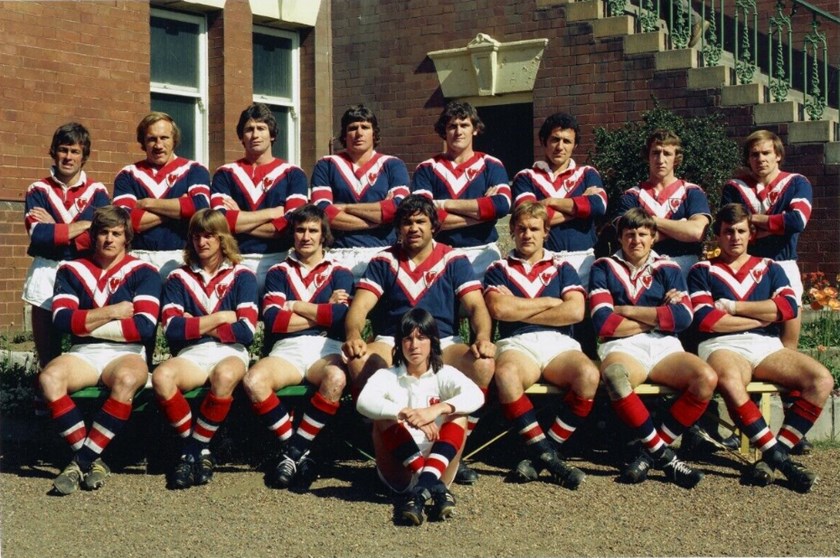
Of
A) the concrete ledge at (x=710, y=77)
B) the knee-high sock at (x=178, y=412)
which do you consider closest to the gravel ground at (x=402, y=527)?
the knee-high sock at (x=178, y=412)

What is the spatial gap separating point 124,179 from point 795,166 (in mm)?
6912

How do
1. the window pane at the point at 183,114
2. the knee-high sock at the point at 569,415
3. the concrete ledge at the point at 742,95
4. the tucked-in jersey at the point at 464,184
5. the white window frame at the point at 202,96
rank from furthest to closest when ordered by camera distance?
the white window frame at the point at 202,96, the window pane at the point at 183,114, the concrete ledge at the point at 742,95, the tucked-in jersey at the point at 464,184, the knee-high sock at the point at 569,415

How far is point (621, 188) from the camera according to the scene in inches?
428

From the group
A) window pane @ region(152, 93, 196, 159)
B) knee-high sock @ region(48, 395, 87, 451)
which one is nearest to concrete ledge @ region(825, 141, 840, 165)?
window pane @ region(152, 93, 196, 159)

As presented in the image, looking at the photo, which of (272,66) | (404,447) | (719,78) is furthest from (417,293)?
(272,66)

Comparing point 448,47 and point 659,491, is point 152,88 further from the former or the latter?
point 659,491

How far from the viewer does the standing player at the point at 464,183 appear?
7.16 meters

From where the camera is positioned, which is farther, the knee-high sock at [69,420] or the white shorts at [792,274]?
the white shorts at [792,274]

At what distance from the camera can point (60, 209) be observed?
7098 millimetres

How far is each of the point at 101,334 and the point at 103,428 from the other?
0.58 m

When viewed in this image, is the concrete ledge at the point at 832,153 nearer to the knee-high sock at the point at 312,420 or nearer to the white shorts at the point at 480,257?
the white shorts at the point at 480,257

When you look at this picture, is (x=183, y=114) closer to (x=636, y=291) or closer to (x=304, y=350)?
(x=304, y=350)

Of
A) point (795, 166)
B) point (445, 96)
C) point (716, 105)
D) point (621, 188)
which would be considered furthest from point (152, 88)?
point (795, 166)

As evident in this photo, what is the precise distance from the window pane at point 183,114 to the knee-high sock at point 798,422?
7.49 m
